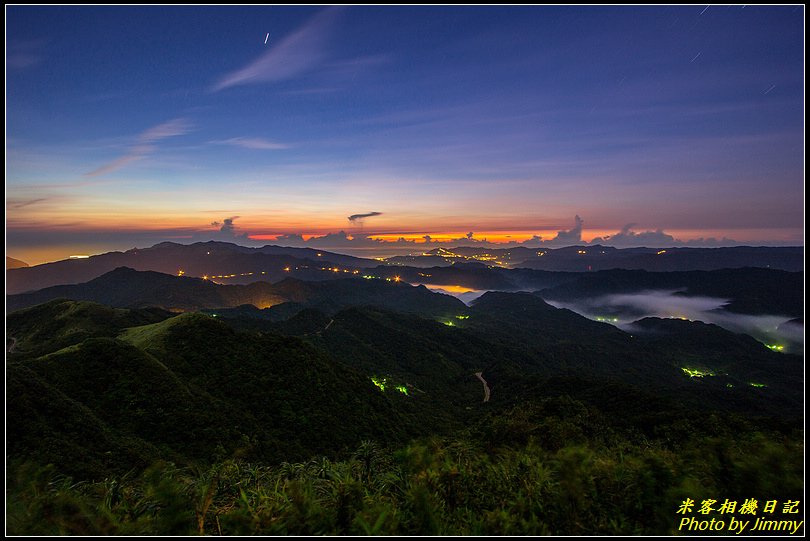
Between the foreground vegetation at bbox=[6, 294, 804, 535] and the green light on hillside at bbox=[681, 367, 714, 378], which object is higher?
the foreground vegetation at bbox=[6, 294, 804, 535]

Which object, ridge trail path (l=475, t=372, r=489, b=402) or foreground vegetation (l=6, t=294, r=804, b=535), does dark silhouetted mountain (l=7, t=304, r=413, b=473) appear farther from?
ridge trail path (l=475, t=372, r=489, b=402)

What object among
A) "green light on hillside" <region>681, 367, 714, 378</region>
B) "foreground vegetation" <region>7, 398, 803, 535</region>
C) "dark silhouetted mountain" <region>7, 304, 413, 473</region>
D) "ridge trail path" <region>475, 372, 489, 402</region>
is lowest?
"green light on hillside" <region>681, 367, 714, 378</region>

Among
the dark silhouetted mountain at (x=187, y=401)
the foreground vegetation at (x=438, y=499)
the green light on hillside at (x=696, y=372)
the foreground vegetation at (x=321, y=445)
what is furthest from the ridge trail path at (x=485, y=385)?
the green light on hillside at (x=696, y=372)

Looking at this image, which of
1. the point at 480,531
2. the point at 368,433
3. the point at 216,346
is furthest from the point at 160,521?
the point at 216,346

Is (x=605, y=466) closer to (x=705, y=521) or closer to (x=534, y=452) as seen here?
(x=705, y=521)

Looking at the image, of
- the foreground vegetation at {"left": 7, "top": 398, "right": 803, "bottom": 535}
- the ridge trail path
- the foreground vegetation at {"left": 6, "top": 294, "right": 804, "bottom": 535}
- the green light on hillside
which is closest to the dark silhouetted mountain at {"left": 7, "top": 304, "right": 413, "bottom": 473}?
the foreground vegetation at {"left": 6, "top": 294, "right": 804, "bottom": 535}

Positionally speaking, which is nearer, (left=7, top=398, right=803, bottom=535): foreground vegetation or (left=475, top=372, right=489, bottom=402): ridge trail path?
(left=7, top=398, right=803, bottom=535): foreground vegetation

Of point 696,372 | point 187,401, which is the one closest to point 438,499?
point 187,401

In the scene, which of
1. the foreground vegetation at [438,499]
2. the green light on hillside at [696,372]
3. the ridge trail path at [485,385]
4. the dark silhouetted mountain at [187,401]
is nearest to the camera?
the foreground vegetation at [438,499]

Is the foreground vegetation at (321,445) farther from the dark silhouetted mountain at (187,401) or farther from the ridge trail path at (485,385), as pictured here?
the ridge trail path at (485,385)

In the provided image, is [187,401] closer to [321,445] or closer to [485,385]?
[321,445]
